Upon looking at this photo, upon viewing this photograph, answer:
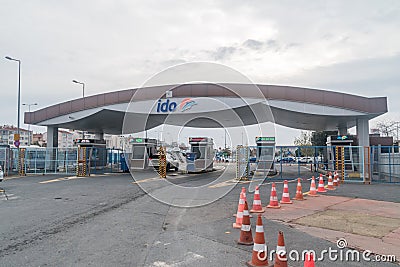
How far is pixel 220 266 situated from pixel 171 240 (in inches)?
68.0

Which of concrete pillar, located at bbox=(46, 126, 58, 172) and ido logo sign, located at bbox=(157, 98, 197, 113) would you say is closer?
ido logo sign, located at bbox=(157, 98, 197, 113)

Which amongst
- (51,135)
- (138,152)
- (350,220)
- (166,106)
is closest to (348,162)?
(166,106)

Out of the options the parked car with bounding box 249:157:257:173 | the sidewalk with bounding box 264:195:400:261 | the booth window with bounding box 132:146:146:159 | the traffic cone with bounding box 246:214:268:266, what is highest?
the booth window with bounding box 132:146:146:159

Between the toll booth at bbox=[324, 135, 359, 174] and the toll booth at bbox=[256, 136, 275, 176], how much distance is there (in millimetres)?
3720

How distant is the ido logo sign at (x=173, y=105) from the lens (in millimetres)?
22469

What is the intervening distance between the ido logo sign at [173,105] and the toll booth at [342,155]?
30.6ft

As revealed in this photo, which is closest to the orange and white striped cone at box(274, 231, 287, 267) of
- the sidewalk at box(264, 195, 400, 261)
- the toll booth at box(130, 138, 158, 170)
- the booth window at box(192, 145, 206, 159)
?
the sidewalk at box(264, 195, 400, 261)

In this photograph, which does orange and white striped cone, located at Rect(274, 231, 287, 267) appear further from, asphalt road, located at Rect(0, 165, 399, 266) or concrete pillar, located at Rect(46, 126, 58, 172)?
concrete pillar, located at Rect(46, 126, 58, 172)

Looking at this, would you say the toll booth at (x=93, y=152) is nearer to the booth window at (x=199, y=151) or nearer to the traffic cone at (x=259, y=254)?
the booth window at (x=199, y=151)

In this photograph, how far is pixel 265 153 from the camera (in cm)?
2325

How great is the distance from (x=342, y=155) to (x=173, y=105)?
1110 cm

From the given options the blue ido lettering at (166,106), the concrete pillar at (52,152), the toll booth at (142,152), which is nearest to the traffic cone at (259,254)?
the blue ido lettering at (166,106)

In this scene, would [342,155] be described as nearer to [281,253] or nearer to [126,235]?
[126,235]

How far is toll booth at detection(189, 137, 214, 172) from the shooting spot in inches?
993
